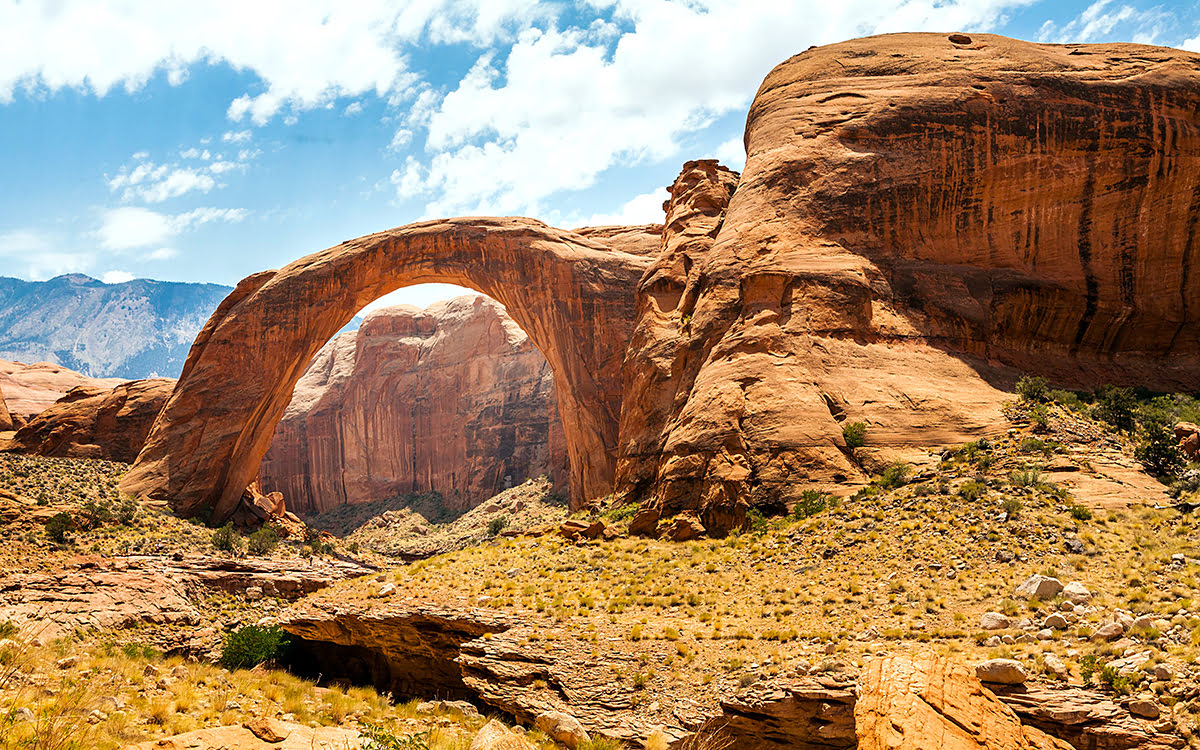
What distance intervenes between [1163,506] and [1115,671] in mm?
8309

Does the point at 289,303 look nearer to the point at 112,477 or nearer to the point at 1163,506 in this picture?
the point at 112,477

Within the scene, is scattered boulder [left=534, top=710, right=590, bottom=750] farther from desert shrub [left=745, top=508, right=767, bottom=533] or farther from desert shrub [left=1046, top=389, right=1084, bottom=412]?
desert shrub [left=1046, top=389, right=1084, bottom=412]

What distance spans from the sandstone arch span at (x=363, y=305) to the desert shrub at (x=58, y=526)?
638 cm

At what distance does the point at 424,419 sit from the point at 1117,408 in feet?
179

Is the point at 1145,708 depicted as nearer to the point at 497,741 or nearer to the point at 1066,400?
the point at 497,741

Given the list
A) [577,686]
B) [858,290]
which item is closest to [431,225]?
[858,290]

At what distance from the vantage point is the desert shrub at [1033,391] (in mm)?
20281

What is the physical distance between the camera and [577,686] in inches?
488

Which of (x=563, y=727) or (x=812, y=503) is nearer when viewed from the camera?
(x=563, y=727)

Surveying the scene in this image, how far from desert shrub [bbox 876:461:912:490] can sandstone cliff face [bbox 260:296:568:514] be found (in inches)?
1725

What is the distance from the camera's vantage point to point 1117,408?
20.1 m

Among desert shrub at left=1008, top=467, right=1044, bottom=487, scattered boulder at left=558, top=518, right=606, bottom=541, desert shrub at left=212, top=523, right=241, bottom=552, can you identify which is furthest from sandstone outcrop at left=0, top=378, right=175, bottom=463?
desert shrub at left=1008, top=467, right=1044, bottom=487

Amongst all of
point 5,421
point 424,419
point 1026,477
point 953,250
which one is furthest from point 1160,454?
point 424,419

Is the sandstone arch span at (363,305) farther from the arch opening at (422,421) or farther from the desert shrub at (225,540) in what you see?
the arch opening at (422,421)
